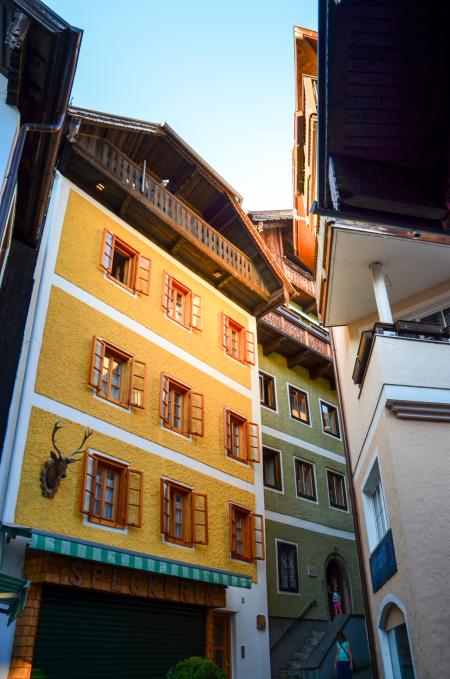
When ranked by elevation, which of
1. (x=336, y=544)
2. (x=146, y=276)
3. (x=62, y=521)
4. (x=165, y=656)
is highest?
(x=146, y=276)

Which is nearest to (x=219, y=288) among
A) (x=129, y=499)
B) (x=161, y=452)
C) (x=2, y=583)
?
(x=161, y=452)

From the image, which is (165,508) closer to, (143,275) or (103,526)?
(103,526)

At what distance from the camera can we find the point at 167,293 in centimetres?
1591

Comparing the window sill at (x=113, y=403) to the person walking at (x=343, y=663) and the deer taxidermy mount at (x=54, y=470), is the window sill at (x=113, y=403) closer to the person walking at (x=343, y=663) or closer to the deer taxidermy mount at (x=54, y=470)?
the deer taxidermy mount at (x=54, y=470)

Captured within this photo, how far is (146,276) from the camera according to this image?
15.3 meters

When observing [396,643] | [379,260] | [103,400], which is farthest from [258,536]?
[379,260]

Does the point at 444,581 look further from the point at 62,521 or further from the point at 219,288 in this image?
the point at 219,288

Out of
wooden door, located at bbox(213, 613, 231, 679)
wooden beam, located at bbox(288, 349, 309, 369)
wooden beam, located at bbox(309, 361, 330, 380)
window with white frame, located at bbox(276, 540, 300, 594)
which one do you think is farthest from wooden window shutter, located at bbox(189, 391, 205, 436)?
wooden beam, located at bbox(309, 361, 330, 380)

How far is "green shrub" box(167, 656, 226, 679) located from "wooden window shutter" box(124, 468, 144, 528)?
10.2 ft

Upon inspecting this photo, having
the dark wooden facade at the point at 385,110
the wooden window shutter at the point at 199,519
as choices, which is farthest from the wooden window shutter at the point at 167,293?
the dark wooden facade at the point at 385,110

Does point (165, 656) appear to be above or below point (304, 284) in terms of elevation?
below

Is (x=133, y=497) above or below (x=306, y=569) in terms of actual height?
below

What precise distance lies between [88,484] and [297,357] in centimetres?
1182

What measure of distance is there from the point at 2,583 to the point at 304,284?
18267 millimetres
